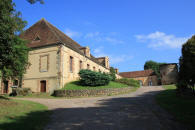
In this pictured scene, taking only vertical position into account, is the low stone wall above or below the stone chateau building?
below

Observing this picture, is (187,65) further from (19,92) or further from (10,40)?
(19,92)

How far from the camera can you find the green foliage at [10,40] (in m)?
10.0

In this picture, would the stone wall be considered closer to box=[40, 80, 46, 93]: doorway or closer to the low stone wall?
the low stone wall

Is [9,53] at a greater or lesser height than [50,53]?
lesser

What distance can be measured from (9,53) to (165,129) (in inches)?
401

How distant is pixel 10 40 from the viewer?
10.6m

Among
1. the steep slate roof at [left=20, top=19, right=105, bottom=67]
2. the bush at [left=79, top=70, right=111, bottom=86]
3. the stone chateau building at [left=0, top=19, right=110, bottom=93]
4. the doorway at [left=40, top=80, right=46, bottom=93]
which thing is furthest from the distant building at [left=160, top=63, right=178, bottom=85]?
the doorway at [left=40, top=80, right=46, bottom=93]

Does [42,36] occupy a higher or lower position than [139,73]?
higher

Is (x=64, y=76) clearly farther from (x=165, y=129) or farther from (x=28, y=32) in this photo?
(x=165, y=129)

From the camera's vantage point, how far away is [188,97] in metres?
12.8

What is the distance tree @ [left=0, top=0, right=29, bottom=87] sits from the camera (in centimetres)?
1003

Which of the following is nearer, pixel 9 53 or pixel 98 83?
pixel 9 53

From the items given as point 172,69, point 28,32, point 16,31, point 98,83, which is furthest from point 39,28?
point 172,69

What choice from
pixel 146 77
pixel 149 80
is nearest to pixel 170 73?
pixel 149 80
